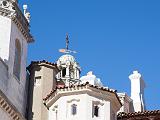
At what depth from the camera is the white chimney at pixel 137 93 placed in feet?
202

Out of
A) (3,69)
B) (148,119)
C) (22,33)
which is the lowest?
(148,119)

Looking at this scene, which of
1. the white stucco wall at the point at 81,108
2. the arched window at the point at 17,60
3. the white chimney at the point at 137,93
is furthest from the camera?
the white chimney at the point at 137,93

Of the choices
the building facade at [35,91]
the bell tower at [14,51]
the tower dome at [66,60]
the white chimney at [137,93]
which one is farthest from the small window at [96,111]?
the tower dome at [66,60]

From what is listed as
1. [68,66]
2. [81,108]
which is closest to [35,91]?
[81,108]

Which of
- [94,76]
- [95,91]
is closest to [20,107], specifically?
[95,91]

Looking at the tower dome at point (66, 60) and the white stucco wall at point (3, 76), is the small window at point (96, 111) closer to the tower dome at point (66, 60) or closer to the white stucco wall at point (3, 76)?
the white stucco wall at point (3, 76)

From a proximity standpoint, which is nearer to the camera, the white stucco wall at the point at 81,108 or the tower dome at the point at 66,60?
the white stucco wall at the point at 81,108

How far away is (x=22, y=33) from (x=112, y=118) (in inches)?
393

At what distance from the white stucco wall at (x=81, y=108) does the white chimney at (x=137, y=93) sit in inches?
631

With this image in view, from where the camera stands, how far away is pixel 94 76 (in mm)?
61719

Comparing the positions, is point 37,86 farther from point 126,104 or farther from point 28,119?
point 126,104

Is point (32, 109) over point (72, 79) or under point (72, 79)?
under

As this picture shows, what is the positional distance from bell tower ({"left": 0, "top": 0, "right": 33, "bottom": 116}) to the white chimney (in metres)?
15.0

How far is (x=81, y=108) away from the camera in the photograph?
44.6m
